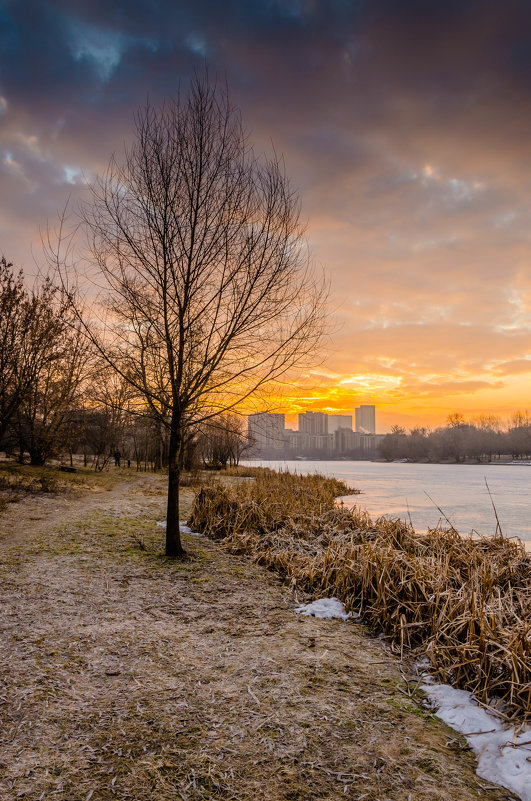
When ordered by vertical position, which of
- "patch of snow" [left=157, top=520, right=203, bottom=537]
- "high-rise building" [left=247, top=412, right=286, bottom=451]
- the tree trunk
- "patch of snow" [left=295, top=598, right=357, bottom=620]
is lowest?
"patch of snow" [left=295, top=598, right=357, bottom=620]

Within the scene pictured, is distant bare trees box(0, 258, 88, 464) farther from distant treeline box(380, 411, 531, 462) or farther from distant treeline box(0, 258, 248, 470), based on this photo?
distant treeline box(380, 411, 531, 462)

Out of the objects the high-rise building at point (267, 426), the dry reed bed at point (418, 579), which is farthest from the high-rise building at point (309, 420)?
the dry reed bed at point (418, 579)

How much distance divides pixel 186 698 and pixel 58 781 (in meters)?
0.90

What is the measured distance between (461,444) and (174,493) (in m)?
80.2

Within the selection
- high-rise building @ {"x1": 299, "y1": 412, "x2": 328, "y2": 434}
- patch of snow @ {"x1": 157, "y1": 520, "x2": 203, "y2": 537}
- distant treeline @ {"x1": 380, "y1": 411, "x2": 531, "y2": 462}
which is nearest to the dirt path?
patch of snow @ {"x1": 157, "y1": 520, "x2": 203, "y2": 537}

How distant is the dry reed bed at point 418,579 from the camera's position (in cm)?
315

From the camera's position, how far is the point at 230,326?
6.06m

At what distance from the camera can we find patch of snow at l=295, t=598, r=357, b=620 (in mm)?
4562

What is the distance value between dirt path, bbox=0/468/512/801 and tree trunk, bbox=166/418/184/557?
1.24 m

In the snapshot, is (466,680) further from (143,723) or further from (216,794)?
(143,723)

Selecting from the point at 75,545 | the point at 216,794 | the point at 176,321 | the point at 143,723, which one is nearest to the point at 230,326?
the point at 176,321

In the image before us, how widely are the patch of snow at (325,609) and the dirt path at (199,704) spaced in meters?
0.17

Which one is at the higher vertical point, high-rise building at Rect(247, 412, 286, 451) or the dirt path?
high-rise building at Rect(247, 412, 286, 451)

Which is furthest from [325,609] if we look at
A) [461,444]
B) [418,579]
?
[461,444]
